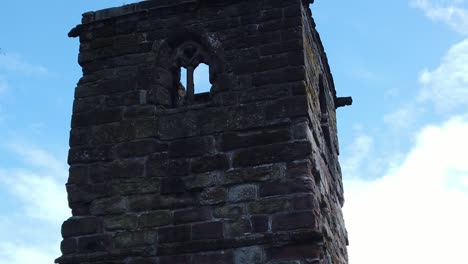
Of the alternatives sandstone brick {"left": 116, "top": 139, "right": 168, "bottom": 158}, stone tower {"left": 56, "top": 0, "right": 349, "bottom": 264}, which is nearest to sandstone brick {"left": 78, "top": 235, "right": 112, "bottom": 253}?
stone tower {"left": 56, "top": 0, "right": 349, "bottom": 264}

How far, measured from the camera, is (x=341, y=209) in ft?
26.9

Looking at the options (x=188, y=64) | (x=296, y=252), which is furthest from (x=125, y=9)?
(x=296, y=252)

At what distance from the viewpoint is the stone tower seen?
5.89 metres

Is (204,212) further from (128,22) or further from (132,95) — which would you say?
(128,22)

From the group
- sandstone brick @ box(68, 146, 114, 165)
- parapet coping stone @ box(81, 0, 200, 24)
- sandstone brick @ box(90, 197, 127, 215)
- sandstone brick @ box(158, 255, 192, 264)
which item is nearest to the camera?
sandstone brick @ box(158, 255, 192, 264)

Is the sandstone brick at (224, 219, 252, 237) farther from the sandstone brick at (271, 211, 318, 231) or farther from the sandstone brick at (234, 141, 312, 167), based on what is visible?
the sandstone brick at (234, 141, 312, 167)

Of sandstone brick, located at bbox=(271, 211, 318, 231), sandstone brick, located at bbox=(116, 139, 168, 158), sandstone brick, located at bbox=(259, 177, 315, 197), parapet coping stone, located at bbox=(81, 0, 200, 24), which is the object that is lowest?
sandstone brick, located at bbox=(271, 211, 318, 231)

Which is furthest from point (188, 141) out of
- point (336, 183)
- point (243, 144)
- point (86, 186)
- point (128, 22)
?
point (336, 183)

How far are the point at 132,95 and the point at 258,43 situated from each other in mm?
1375

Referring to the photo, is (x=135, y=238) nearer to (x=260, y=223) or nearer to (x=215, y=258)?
(x=215, y=258)

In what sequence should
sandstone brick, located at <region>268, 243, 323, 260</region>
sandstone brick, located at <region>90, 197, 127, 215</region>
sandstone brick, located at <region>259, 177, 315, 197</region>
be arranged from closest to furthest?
sandstone brick, located at <region>268, 243, 323, 260</region>
sandstone brick, located at <region>259, 177, 315, 197</region>
sandstone brick, located at <region>90, 197, 127, 215</region>

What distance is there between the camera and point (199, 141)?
6379 millimetres

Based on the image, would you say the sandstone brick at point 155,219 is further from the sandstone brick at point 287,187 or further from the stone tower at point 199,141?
the sandstone brick at point 287,187

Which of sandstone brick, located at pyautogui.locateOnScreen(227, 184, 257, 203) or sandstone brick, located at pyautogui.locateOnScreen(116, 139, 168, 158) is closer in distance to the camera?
sandstone brick, located at pyautogui.locateOnScreen(227, 184, 257, 203)
